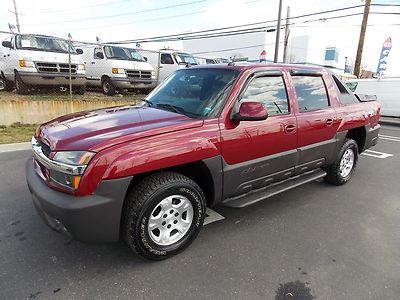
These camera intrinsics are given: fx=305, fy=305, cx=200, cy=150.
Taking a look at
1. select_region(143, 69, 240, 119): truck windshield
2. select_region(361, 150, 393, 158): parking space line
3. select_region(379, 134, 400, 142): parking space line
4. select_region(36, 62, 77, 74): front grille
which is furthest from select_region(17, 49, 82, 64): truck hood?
select_region(379, 134, 400, 142): parking space line

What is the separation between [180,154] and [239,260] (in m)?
1.11

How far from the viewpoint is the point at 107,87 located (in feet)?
37.4

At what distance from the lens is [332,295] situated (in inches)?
92.8

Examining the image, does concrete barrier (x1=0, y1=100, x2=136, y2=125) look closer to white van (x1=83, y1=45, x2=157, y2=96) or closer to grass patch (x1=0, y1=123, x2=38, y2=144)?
grass patch (x1=0, y1=123, x2=38, y2=144)

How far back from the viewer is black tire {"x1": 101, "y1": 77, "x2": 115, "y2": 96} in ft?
36.5

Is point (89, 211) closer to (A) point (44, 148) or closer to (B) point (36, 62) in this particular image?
(A) point (44, 148)

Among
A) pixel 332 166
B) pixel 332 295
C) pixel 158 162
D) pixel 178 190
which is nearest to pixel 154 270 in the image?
pixel 178 190

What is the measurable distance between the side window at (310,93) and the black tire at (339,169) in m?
0.82

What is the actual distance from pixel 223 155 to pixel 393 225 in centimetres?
222

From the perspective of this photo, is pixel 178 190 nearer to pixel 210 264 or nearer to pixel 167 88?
pixel 210 264

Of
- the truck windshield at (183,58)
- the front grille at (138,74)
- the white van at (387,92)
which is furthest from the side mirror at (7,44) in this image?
the white van at (387,92)

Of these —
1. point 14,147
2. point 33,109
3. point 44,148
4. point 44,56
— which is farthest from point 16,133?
point 44,148

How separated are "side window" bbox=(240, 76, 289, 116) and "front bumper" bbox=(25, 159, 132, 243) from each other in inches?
62.6

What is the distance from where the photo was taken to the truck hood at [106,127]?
2.41 m
